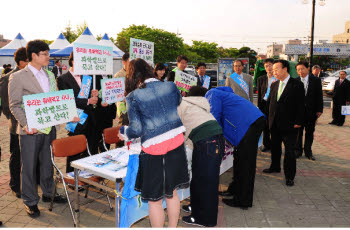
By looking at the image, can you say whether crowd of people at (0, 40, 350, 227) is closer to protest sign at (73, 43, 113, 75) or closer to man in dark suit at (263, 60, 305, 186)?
man in dark suit at (263, 60, 305, 186)

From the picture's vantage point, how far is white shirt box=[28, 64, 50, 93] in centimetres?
357

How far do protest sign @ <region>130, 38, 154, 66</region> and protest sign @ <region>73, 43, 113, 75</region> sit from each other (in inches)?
25.4

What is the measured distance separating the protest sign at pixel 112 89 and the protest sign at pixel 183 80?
4.10ft

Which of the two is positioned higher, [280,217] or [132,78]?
[132,78]

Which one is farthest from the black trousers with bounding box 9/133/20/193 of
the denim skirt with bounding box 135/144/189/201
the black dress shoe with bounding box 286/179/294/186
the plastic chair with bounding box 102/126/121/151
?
the black dress shoe with bounding box 286/179/294/186

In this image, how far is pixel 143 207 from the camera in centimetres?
321

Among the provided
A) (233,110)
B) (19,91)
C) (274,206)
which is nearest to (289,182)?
(274,206)

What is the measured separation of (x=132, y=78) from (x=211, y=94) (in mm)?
1251

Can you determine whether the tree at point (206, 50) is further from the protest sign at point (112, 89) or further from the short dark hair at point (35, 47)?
the short dark hair at point (35, 47)

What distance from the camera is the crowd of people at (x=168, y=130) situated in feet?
8.73

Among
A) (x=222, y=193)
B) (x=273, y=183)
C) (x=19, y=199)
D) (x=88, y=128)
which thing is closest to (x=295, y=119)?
(x=273, y=183)

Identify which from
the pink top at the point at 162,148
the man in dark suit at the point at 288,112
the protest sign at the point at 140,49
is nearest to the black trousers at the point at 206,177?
the pink top at the point at 162,148

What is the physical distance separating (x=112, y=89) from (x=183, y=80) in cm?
161

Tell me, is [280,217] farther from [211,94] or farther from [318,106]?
[318,106]
